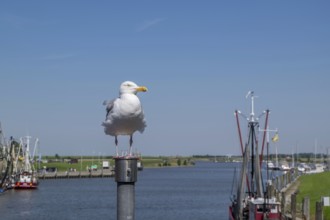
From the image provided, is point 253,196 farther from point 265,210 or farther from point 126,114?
point 126,114

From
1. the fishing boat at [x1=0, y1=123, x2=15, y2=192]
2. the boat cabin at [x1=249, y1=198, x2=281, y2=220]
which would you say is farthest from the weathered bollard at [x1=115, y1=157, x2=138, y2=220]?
the fishing boat at [x1=0, y1=123, x2=15, y2=192]

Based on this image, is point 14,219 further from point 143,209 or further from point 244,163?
point 244,163

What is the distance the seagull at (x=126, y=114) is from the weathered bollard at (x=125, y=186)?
390 millimetres

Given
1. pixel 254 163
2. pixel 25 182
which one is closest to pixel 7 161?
pixel 25 182

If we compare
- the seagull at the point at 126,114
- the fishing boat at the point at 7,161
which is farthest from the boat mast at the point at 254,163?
the fishing boat at the point at 7,161

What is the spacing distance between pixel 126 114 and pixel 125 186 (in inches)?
62.1

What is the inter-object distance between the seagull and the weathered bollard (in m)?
0.39

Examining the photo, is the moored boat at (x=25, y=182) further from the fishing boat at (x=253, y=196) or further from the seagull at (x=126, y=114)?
the seagull at (x=126, y=114)

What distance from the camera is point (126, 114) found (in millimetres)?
13344

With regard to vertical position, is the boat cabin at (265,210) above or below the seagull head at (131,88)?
below

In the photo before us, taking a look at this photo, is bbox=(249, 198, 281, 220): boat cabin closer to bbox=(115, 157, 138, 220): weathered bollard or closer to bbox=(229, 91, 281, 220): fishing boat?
bbox=(229, 91, 281, 220): fishing boat

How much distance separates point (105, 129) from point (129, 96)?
0.98 m

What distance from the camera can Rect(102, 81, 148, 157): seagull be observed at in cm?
1335

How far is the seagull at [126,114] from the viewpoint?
1335 centimetres
